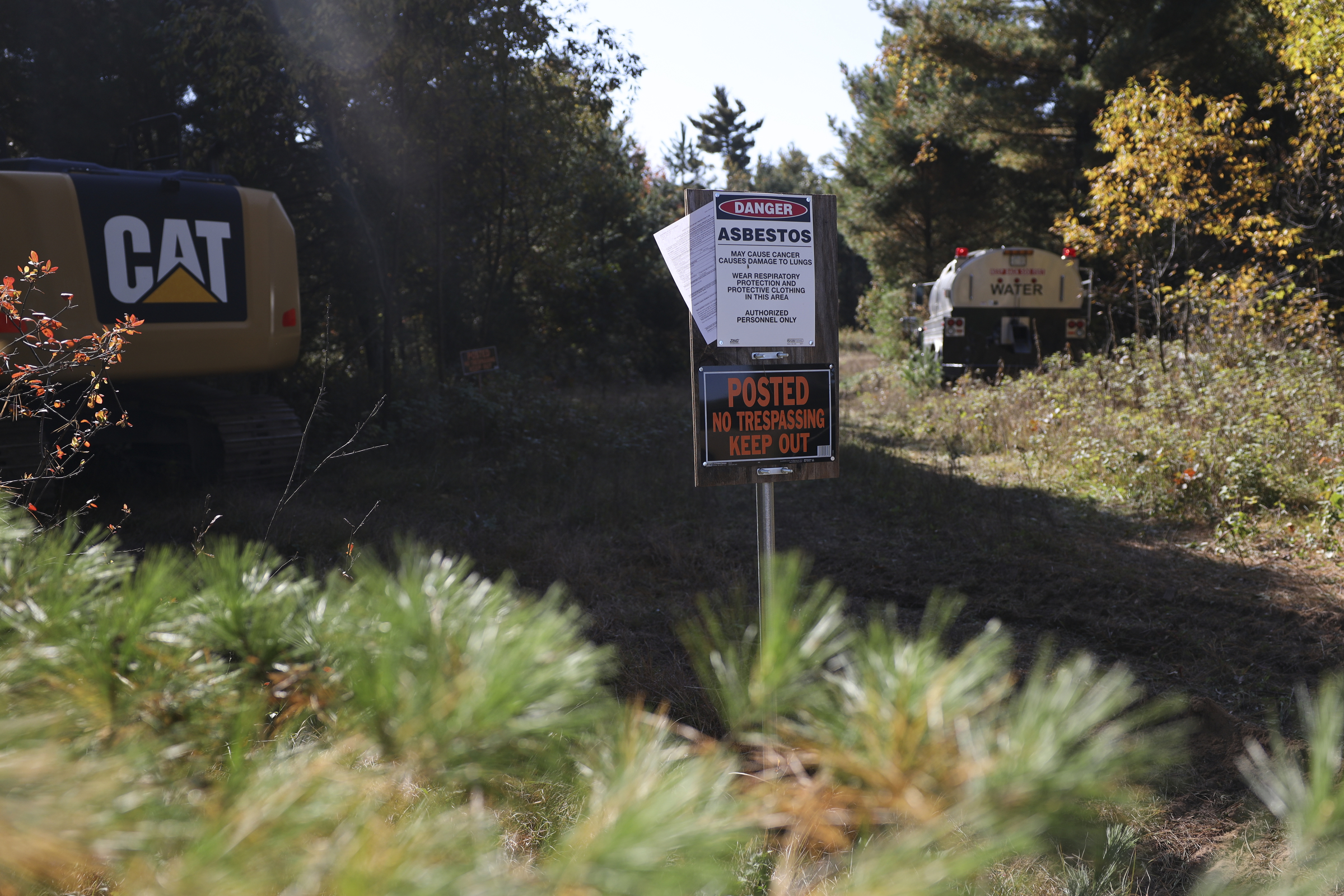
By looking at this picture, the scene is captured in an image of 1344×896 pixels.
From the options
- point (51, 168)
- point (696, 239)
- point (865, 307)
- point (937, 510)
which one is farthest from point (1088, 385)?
point (865, 307)

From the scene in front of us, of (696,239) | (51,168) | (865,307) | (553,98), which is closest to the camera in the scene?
(696,239)

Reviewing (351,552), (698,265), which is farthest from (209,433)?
(351,552)

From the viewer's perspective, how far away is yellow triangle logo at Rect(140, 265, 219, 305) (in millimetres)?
6230

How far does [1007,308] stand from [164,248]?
37.6ft

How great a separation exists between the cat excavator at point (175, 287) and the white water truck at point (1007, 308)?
9.82 meters

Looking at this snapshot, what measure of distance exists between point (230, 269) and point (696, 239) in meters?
5.05

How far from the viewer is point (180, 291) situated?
636 centimetres

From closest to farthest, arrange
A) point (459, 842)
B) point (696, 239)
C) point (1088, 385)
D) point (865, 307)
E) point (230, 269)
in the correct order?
1. point (459, 842)
2. point (696, 239)
3. point (230, 269)
4. point (1088, 385)
5. point (865, 307)

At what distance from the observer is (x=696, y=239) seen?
119 inches

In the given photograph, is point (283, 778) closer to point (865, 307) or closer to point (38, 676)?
point (38, 676)

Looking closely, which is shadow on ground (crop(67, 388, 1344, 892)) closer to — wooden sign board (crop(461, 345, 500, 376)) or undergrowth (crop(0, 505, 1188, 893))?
wooden sign board (crop(461, 345, 500, 376))

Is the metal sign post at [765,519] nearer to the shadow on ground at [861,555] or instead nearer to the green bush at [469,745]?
the shadow on ground at [861,555]

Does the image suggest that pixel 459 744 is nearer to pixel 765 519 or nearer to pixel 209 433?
pixel 765 519

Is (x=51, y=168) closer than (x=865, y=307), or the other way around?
(x=51, y=168)
